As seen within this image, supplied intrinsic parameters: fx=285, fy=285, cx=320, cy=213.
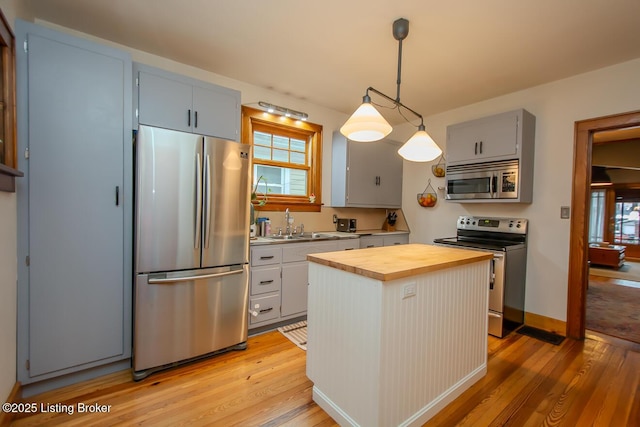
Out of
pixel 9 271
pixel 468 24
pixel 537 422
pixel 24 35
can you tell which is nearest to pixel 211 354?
pixel 9 271

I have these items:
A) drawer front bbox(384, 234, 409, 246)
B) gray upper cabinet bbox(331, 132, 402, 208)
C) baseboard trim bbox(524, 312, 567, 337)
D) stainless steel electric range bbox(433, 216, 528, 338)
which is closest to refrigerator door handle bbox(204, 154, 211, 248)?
gray upper cabinet bbox(331, 132, 402, 208)

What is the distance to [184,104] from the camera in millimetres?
2381

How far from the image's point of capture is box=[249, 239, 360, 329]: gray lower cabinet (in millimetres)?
2719

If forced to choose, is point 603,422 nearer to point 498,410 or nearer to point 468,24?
point 498,410

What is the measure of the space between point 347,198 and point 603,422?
2819 millimetres

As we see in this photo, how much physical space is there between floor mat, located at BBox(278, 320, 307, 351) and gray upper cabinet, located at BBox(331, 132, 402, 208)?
5.22ft

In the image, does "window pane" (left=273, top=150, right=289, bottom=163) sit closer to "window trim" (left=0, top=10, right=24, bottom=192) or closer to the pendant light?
the pendant light

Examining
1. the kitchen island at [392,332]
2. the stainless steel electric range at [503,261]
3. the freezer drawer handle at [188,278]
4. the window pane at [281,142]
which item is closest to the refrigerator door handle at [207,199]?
the freezer drawer handle at [188,278]

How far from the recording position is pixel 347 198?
12.2ft

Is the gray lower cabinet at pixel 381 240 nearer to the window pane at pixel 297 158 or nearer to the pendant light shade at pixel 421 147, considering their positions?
the window pane at pixel 297 158

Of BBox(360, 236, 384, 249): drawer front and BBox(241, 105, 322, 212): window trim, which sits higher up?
BBox(241, 105, 322, 212): window trim

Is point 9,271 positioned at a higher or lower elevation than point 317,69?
lower

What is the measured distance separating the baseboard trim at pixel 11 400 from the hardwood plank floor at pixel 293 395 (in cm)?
4

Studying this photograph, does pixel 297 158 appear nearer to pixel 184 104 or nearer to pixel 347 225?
pixel 347 225
